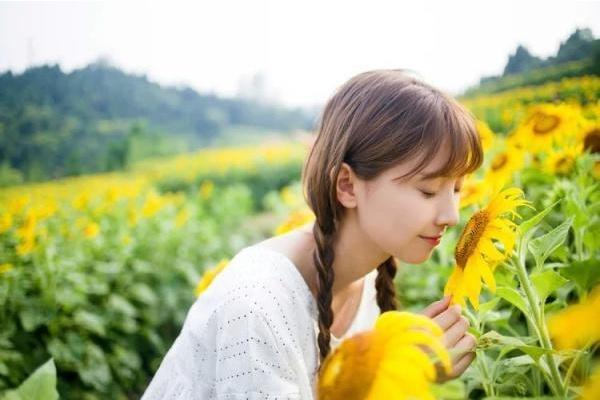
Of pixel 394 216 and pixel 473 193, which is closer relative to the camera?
pixel 394 216

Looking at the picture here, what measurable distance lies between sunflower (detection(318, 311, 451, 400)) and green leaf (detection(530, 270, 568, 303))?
0.28 m

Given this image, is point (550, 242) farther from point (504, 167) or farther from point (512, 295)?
point (504, 167)

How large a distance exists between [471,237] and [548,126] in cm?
112

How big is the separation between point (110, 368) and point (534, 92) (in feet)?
7.71

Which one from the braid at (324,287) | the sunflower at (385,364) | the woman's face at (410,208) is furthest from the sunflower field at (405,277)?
the braid at (324,287)

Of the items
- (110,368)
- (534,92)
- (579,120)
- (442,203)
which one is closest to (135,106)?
(110,368)

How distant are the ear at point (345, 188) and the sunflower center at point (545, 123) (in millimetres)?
966

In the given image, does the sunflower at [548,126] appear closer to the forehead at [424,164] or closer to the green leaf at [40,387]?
the forehead at [424,164]

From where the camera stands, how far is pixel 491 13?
1.94 metres

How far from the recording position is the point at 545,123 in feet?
6.25

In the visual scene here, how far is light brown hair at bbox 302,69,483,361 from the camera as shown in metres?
1.17

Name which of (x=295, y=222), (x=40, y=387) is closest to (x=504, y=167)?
(x=295, y=222)

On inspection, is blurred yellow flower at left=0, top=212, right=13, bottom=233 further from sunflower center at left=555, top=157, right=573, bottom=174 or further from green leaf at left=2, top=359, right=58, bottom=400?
sunflower center at left=555, top=157, right=573, bottom=174

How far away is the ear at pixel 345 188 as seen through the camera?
1296 mm
